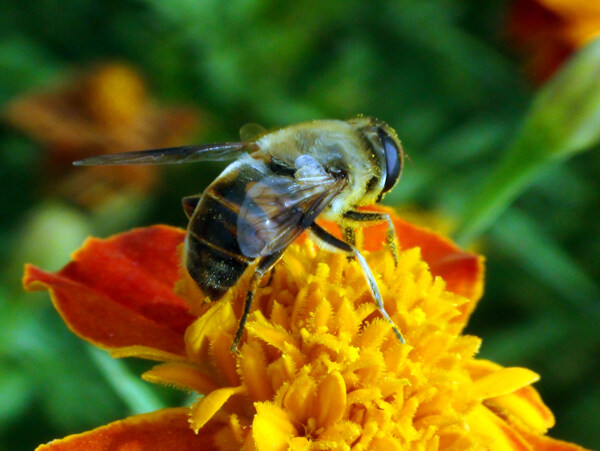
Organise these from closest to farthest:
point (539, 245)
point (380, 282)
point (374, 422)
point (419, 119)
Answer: point (374, 422), point (380, 282), point (539, 245), point (419, 119)

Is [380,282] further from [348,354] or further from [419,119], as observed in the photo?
[419,119]

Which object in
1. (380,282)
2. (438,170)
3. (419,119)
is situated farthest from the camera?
(419,119)

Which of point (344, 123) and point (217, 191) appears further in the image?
point (344, 123)

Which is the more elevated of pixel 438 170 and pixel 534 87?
pixel 534 87

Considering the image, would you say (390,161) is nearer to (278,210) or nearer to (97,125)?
(278,210)

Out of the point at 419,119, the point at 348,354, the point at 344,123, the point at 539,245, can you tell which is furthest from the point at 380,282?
the point at 419,119

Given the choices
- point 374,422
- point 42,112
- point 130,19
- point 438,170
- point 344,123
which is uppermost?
point 344,123

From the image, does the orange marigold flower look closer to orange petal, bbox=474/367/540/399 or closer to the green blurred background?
orange petal, bbox=474/367/540/399
